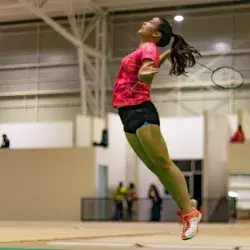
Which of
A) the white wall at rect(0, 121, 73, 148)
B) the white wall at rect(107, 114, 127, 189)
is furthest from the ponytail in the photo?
the white wall at rect(0, 121, 73, 148)

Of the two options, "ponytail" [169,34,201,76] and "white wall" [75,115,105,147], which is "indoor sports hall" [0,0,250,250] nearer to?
"white wall" [75,115,105,147]

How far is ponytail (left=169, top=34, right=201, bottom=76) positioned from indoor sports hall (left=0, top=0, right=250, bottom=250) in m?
15.2

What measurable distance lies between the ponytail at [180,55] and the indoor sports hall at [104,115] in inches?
597

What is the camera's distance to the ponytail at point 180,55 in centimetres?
535

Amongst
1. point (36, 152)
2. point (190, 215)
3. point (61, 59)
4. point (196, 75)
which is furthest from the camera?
point (61, 59)

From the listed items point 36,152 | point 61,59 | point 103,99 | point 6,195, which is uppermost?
point 61,59

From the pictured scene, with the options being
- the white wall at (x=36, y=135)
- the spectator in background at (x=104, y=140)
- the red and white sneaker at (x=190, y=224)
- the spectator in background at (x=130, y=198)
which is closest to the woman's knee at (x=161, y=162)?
the red and white sneaker at (x=190, y=224)

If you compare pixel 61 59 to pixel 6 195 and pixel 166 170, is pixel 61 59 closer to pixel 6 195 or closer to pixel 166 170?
pixel 6 195

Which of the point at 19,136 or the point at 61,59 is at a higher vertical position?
the point at 61,59

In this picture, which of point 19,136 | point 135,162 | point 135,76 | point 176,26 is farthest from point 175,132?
point 135,76

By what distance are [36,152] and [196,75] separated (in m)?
7.14

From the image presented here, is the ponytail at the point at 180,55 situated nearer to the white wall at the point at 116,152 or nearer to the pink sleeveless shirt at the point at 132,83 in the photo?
the pink sleeveless shirt at the point at 132,83

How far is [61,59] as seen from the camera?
89.9ft

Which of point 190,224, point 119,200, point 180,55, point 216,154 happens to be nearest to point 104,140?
point 119,200
